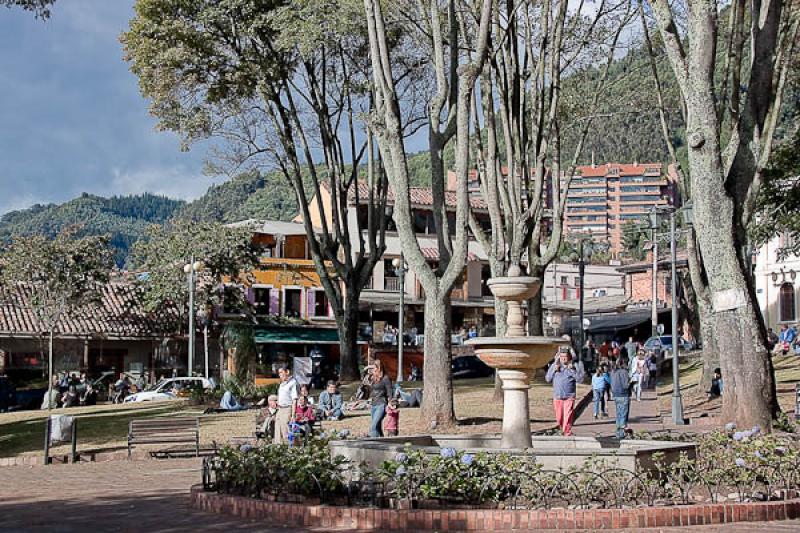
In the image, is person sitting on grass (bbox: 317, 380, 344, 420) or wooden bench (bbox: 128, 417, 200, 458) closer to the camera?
wooden bench (bbox: 128, 417, 200, 458)

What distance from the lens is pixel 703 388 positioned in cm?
2812

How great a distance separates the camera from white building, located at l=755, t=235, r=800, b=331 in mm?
55875

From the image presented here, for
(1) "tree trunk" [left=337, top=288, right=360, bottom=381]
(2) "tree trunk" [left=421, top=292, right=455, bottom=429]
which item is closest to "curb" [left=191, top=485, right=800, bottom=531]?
(2) "tree trunk" [left=421, top=292, right=455, bottom=429]

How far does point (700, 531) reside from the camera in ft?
31.1

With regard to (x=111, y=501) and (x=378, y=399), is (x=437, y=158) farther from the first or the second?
(x=111, y=501)

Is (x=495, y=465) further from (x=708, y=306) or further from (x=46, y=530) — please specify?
(x=708, y=306)

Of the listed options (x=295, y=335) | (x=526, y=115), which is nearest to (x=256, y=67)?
(x=526, y=115)

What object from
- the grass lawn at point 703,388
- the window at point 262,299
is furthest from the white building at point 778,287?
the window at point 262,299

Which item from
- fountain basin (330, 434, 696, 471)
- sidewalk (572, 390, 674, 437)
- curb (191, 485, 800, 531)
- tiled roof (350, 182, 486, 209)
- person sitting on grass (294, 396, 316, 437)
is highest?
tiled roof (350, 182, 486, 209)

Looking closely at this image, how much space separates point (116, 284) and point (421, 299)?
15738 millimetres

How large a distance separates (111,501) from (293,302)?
42817 mm

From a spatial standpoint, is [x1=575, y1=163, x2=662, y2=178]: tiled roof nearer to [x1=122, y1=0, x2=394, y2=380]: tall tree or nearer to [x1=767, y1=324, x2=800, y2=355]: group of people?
[x1=767, y1=324, x2=800, y2=355]: group of people

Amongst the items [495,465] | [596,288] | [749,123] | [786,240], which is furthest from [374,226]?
[596,288]

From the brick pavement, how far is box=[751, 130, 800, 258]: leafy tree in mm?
16856
